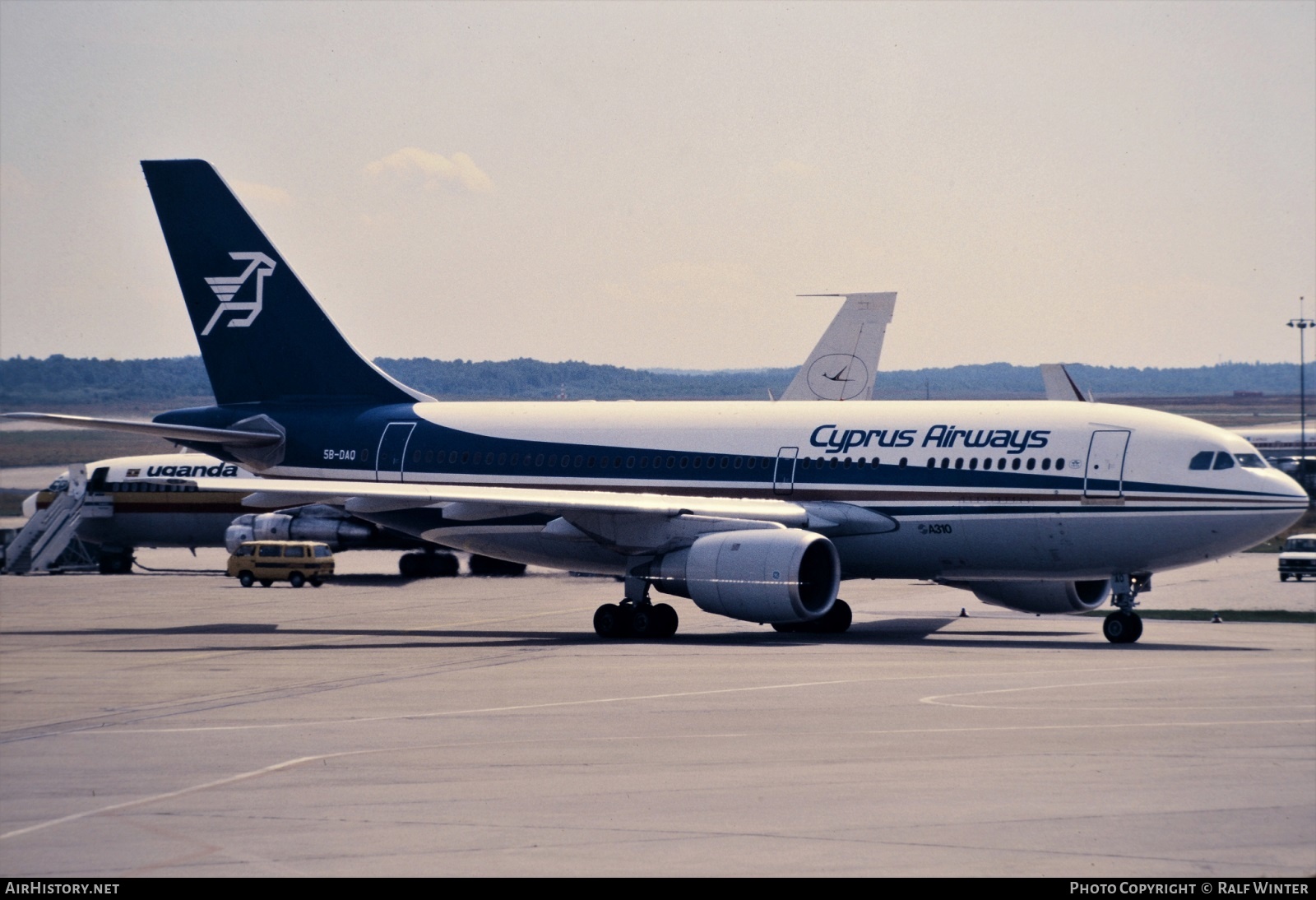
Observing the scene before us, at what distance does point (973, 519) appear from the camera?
1325 inches

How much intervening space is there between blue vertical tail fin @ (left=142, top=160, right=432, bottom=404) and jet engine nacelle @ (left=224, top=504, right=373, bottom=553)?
1732 cm

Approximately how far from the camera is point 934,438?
113 ft

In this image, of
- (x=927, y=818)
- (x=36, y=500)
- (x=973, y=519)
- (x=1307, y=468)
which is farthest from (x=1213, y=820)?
(x=1307, y=468)

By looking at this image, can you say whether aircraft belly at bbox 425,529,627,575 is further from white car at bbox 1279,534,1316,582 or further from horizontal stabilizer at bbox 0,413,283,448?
white car at bbox 1279,534,1316,582

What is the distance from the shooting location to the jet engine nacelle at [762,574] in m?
31.5

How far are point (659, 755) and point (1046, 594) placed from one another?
21.0 metres

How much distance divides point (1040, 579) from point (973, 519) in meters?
2.62

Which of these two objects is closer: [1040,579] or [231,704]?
[231,704]

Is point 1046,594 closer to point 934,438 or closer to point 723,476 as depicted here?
point 934,438

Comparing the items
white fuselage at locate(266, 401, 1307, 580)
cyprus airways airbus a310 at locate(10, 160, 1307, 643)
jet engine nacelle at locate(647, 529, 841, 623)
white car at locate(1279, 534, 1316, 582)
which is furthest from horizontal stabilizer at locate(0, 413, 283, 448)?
white car at locate(1279, 534, 1316, 582)

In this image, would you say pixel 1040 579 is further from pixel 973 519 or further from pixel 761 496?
pixel 761 496

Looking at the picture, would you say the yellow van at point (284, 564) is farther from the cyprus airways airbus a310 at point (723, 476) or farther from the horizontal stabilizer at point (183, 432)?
the horizontal stabilizer at point (183, 432)

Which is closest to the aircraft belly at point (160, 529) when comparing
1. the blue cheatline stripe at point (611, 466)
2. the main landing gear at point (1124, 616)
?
the blue cheatline stripe at point (611, 466)

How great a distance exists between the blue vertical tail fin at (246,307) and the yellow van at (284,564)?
11590 millimetres
